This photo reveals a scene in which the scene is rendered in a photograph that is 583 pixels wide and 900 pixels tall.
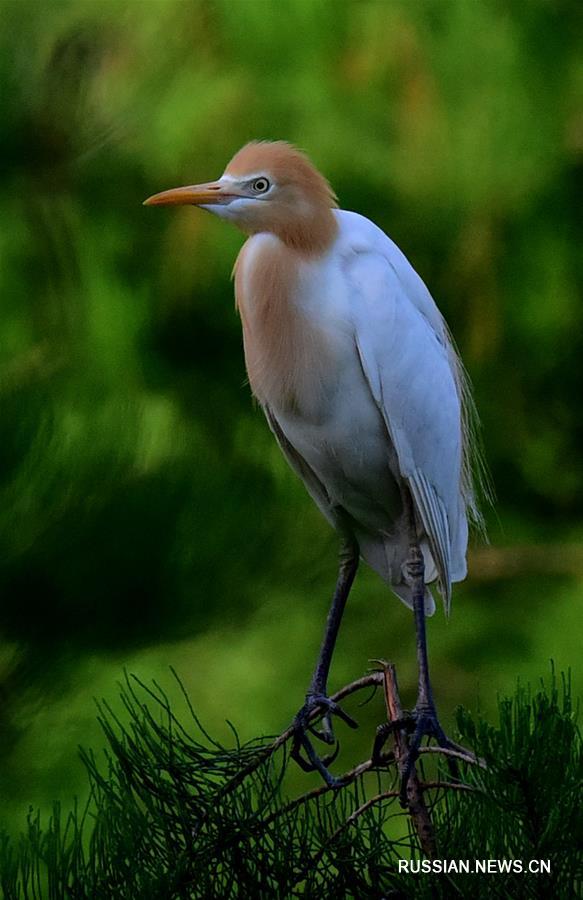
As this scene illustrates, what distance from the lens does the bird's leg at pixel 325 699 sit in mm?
1097

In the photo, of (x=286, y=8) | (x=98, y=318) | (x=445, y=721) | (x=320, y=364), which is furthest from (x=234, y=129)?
(x=445, y=721)

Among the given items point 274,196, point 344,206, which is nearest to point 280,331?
point 274,196

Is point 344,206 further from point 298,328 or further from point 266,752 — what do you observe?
point 266,752

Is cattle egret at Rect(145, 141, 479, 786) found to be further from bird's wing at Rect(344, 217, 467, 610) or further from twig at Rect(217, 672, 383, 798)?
twig at Rect(217, 672, 383, 798)

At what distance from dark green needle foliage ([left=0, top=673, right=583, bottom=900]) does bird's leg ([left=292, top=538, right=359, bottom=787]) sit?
46 mm

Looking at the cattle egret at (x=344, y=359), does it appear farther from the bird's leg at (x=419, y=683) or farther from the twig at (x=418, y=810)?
the twig at (x=418, y=810)

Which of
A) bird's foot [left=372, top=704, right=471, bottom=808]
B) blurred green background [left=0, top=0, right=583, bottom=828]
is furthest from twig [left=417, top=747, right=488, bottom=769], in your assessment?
blurred green background [left=0, top=0, right=583, bottom=828]

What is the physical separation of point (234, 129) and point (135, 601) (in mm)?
886

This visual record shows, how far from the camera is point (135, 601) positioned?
3.77ft

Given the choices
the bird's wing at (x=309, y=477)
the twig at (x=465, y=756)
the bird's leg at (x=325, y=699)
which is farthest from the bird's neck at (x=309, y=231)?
the twig at (x=465, y=756)

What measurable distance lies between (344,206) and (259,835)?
1.01 meters

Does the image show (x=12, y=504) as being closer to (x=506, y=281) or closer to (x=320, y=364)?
(x=320, y=364)

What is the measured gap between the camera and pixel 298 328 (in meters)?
1.33

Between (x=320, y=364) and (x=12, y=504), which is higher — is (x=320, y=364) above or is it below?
above
